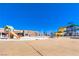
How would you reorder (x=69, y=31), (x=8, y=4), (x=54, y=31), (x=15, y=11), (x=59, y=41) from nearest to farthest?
(x=8, y=4) < (x=15, y=11) < (x=54, y=31) < (x=69, y=31) < (x=59, y=41)

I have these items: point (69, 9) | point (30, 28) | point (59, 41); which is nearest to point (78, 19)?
point (69, 9)

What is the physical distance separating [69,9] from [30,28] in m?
1.14

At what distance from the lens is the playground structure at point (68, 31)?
6504mm

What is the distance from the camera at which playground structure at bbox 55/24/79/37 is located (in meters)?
6.50

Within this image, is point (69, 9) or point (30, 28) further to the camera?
point (30, 28)

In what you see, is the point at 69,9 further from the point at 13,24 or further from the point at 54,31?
the point at 13,24

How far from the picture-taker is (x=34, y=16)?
6.12 meters

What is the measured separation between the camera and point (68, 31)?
6.96 metres

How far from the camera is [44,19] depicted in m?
6.14

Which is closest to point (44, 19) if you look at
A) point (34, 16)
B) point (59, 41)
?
point (34, 16)

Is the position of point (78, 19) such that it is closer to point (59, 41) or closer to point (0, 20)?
point (0, 20)

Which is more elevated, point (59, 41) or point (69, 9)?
point (69, 9)

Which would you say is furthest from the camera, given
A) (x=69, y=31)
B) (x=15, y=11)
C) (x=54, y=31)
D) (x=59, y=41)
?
(x=59, y=41)

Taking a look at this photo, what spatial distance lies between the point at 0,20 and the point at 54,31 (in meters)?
1.43
